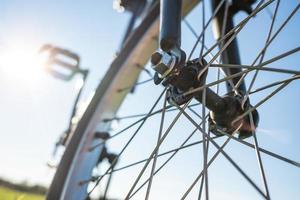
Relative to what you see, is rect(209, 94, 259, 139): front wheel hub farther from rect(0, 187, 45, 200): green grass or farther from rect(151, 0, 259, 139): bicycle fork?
rect(0, 187, 45, 200): green grass

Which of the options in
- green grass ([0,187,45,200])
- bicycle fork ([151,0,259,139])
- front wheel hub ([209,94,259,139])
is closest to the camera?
bicycle fork ([151,0,259,139])

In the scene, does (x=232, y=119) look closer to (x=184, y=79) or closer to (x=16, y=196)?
(x=184, y=79)

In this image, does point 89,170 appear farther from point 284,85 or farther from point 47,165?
point 284,85

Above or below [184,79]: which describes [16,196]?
above

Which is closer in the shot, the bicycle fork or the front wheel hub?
the bicycle fork

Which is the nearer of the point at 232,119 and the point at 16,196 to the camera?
the point at 232,119

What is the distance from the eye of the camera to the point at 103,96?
1.62 metres

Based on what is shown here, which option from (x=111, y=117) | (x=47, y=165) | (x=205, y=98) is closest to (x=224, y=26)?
(x=205, y=98)

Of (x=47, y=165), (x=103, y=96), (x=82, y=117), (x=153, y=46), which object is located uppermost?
(x=153, y=46)

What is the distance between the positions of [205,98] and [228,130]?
14cm

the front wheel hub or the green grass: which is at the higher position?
the green grass

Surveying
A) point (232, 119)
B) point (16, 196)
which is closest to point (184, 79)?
point (232, 119)

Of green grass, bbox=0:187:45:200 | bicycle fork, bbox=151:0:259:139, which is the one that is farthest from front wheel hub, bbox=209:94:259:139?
green grass, bbox=0:187:45:200

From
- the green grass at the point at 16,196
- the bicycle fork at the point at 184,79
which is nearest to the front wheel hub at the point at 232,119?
the bicycle fork at the point at 184,79
